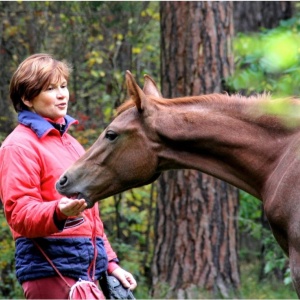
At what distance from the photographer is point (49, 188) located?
378 cm

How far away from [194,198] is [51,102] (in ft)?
14.5

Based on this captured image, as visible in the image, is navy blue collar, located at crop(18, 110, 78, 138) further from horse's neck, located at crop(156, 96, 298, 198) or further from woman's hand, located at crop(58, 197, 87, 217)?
horse's neck, located at crop(156, 96, 298, 198)

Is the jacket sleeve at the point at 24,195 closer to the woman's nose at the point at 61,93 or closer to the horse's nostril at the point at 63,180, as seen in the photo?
the horse's nostril at the point at 63,180

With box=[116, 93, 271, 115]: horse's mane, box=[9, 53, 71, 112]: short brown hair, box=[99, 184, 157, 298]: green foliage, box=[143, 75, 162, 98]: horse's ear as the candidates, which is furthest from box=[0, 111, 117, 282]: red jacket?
box=[99, 184, 157, 298]: green foliage

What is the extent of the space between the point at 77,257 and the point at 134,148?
799 mm

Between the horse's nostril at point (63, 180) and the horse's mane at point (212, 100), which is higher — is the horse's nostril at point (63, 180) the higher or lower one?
the lower one

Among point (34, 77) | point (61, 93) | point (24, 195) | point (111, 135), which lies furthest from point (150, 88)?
point (24, 195)

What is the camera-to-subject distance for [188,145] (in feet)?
13.8

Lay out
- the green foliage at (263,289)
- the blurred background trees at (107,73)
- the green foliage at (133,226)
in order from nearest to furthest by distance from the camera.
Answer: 1. the green foliage at (263,289)
2. the blurred background trees at (107,73)
3. the green foliage at (133,226)

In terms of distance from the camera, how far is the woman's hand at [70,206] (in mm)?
3475

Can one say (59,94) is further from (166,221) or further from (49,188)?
(166,221)

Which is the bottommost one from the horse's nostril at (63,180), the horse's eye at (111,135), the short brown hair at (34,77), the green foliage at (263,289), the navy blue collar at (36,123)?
the green foliage at (263,289)

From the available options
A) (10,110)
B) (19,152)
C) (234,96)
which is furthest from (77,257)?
(10,110)

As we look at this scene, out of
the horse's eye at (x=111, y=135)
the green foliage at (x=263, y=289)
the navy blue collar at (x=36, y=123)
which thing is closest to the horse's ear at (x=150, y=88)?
the horse's eye at (x=111, y=135)
